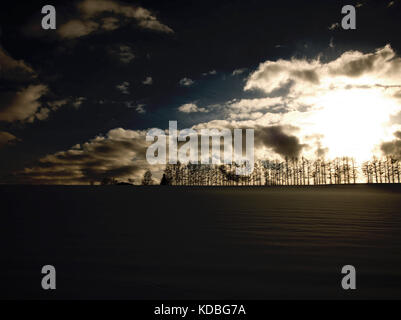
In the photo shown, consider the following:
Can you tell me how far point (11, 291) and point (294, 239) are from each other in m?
7.77

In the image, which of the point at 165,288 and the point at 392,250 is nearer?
the point at 165,288

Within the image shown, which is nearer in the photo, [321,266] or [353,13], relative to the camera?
[321,266]

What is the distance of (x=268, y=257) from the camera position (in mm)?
6723

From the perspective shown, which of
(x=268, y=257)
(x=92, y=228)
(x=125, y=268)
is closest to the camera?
(x=125, y=268)

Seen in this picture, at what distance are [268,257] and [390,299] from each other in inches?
107

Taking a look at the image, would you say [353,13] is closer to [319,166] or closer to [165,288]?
[165,288]

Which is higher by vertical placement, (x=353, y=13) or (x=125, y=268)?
(x=353, y=13)

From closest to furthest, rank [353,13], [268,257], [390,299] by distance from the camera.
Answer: [390,299]
[268,257]
[353,13]

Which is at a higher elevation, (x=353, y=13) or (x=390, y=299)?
(x=353, y=13)

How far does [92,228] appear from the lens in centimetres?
1077
